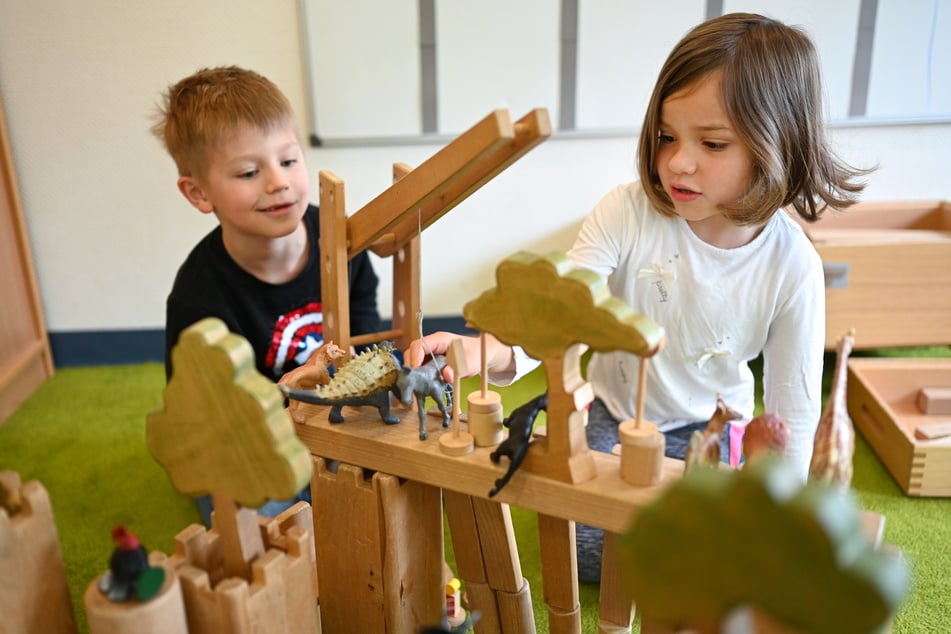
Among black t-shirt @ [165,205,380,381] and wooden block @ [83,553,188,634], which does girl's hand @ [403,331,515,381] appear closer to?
wooden block @ [83,553,188,634]

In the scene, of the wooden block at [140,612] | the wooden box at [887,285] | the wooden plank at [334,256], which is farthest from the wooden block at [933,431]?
the wooden block at [140,612]

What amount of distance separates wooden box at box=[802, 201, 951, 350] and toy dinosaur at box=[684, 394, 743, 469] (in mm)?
1177

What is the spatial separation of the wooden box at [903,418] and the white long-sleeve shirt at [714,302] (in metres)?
0.43

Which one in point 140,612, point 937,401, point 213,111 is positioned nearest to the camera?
point 140,612

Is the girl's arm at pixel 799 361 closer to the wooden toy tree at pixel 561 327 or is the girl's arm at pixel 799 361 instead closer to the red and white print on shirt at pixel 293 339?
the wooden toy tree at pixel 561 327

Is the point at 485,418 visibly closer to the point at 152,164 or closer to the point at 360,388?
the point at 360,388

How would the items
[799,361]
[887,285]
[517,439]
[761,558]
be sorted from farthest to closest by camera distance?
[887,285] < [799,361] < [517,439] < [761,558]

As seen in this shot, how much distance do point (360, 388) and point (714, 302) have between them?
1.97 feet

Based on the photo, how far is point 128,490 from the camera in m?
1.51

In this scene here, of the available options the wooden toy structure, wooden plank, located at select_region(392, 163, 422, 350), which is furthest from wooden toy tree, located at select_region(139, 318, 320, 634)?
wooden plank, located at select_region(392, 163, 422, 350)

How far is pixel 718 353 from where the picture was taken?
1099 mm

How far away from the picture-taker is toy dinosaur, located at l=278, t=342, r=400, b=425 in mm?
679

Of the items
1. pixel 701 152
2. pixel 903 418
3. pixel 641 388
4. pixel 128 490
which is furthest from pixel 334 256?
pixel 903 418

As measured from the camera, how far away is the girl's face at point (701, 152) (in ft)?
2.93
